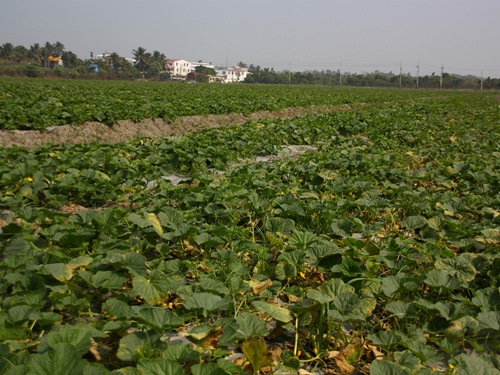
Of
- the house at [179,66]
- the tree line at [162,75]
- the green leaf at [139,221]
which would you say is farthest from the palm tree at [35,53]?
the green leaf at [139,221]

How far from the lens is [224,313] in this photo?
256 centimetres

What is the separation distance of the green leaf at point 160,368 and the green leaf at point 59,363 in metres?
0.23

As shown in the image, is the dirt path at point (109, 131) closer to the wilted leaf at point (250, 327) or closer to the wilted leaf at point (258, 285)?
the wilted leaf at point (258, 285)

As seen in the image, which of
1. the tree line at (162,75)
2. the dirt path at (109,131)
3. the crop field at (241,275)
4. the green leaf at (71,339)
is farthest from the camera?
the tree line at (162,75)

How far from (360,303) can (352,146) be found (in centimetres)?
639

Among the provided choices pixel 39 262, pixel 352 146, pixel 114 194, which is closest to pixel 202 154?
pixel 114 194

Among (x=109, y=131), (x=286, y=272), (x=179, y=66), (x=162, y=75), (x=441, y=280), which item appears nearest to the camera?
(x=441, y=280)

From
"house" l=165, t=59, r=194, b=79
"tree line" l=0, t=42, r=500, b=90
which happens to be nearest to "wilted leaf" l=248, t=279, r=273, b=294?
"tree line" l=0, t=42, r=500, b=90

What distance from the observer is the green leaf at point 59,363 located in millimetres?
1488

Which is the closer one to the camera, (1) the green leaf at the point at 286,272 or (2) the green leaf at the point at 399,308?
(2) the green leaf at the point at 399,308

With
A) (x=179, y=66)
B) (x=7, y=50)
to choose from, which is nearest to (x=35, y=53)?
(x=7, y=50)

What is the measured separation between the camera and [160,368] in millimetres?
1644

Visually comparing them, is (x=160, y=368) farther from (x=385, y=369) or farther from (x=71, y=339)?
(x=385, y=369)

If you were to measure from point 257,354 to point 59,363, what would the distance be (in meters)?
0.82
